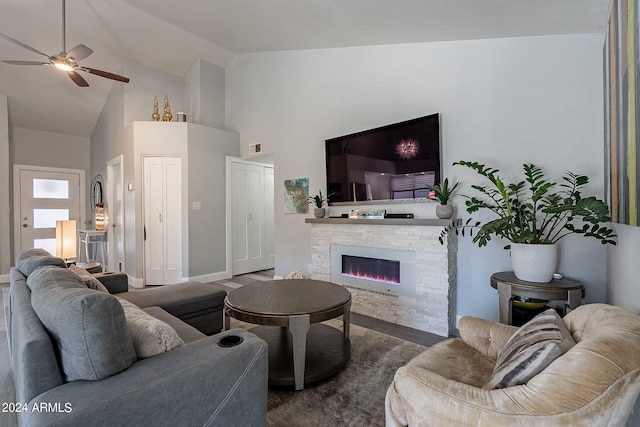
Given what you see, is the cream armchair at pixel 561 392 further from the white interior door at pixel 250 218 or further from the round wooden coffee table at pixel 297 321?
the white interior door at pixel 250 218

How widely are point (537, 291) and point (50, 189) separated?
856 cm

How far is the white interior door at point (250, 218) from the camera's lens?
543cm

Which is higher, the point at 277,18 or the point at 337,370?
the point at 277,18

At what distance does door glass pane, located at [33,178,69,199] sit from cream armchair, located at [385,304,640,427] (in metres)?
8.06

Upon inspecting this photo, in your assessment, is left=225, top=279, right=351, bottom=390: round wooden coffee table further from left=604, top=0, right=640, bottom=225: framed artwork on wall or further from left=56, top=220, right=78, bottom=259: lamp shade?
left=56, top=220, right=78, bottom=259: lamp shade

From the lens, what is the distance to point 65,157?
6754 mm

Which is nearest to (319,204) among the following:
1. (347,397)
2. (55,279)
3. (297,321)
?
(297,321)

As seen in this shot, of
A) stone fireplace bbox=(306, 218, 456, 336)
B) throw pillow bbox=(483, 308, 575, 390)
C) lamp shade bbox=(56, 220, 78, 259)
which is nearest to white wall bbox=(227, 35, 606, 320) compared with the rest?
stone fireplace bbox=(306, 218, 456, 336)

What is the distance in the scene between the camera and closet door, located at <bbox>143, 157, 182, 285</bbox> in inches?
187

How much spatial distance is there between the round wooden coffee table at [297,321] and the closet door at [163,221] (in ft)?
9.24

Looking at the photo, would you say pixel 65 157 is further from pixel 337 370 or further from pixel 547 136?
pixel 547 136

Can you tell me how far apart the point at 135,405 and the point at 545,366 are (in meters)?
1.35

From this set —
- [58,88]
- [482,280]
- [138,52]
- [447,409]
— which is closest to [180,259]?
[138,52]

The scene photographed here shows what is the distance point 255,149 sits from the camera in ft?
16.7
